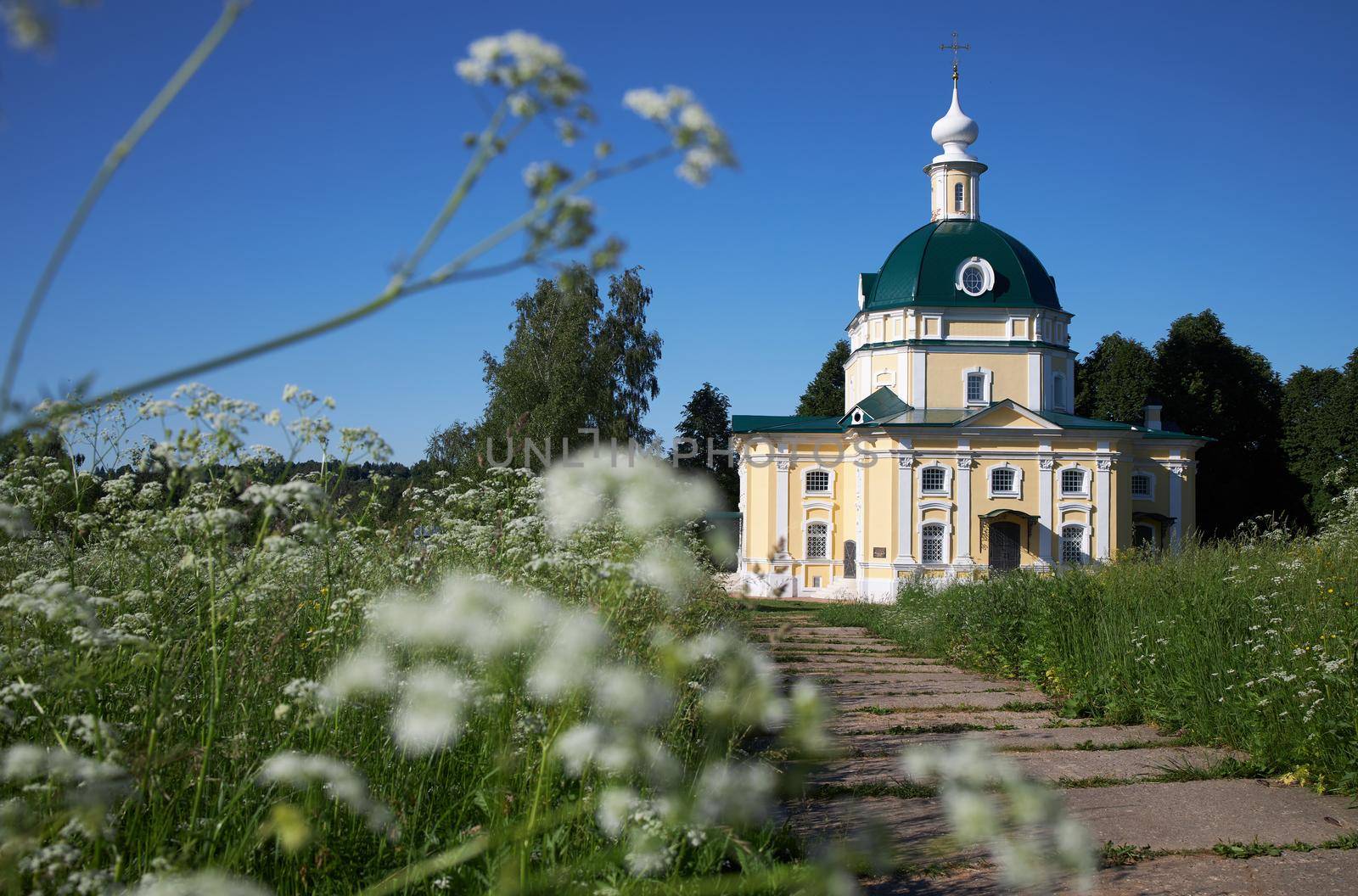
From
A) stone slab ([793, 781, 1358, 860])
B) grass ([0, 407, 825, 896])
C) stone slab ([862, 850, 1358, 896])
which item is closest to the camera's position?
grass ([0, 407, 825, 896])

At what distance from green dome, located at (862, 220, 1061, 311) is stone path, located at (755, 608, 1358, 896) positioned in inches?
1020

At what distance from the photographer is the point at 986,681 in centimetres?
973

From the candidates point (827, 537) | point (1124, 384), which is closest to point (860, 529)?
point (827, 537)

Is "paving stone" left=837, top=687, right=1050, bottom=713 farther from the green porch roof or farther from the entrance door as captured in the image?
the entrance door

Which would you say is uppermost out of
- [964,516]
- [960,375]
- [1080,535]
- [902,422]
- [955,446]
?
[960,375]

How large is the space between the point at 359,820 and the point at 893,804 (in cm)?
296

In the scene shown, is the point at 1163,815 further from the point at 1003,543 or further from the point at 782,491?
the point at 782,491

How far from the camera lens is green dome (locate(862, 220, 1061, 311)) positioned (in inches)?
1271

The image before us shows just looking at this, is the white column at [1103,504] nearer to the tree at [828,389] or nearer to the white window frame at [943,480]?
the white window frame at [943,480]

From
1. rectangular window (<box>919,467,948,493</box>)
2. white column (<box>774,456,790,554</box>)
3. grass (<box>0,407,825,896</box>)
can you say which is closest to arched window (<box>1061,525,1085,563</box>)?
rectangular window (<box>919,467,948,493</box>)

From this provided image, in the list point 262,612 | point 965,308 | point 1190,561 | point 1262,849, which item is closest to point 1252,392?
point 965,308

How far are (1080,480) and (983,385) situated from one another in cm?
455

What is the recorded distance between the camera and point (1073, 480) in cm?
3023

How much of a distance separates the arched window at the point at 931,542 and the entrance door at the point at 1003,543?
1658mm
